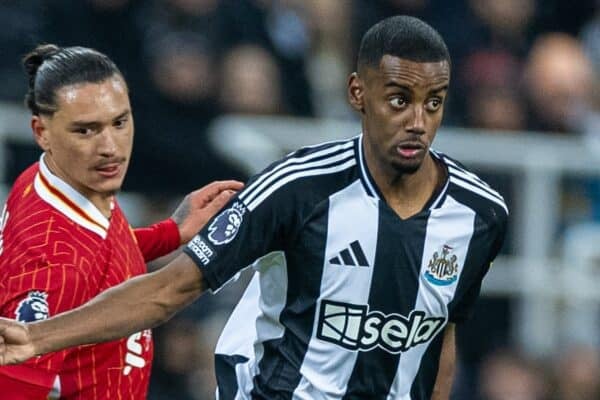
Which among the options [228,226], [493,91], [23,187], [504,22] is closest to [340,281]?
[228,226]

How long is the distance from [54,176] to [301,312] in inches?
36.2

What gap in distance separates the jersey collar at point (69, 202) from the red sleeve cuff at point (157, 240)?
572 millimetres

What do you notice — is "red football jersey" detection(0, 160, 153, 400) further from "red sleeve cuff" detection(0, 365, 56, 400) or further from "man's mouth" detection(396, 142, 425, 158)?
"man's mouth" detection(396, 142, 425, 158)

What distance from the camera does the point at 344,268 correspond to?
4426mm

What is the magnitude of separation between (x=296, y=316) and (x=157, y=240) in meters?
1.01

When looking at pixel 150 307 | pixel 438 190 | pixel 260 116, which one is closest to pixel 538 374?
pixel 260 116

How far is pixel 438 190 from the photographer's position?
179 inches

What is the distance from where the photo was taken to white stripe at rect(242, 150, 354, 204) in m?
4.29

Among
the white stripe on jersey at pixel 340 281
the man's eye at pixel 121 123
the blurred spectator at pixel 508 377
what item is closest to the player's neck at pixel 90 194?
the man's eye at pixel 121 123

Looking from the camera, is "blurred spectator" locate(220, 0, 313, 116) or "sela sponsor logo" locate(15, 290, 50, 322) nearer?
"sela sponsor logo" locate(15, 290, 50, 322)

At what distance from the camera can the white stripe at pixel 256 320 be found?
4.50 meters

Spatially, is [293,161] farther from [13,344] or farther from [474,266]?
[13,344]

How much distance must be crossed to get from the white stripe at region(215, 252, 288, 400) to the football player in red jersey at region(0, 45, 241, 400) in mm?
315

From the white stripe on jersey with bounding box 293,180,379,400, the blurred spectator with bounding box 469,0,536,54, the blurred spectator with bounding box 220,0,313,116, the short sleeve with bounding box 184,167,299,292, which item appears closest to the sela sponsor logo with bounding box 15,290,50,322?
the short sleeve with bounding box 184,167,299,292
